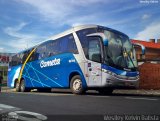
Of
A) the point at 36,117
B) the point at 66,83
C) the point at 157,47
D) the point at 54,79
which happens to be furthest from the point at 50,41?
the point at 157,47

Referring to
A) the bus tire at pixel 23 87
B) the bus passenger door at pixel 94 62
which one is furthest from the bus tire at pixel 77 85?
the bus tire at pixel 23 87

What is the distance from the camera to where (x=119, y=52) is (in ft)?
49.5

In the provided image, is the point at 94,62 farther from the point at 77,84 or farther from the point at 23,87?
the point at 23,87

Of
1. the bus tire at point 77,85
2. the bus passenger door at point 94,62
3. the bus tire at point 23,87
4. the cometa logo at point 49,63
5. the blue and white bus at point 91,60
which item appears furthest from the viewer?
the bus tire at point 23,87

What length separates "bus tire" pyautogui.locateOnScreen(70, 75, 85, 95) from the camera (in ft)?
51.6

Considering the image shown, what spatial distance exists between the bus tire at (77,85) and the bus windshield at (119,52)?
86.5 inches

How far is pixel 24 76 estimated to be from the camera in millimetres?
24141

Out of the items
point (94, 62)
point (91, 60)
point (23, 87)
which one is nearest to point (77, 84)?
point (91, 60)

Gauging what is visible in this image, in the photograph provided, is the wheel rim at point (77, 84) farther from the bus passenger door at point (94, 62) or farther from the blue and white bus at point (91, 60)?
the bus passenger door at point (94, 62)

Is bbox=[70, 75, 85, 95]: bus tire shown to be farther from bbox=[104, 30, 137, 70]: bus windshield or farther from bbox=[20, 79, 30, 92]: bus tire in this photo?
bbox=[20, 79, 30, 92]: bus tire

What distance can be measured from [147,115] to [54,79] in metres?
12.0

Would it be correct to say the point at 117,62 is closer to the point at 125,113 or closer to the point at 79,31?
the point at 79,31

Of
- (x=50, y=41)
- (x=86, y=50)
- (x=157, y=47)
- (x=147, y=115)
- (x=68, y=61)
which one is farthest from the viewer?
(x=157, y=47)

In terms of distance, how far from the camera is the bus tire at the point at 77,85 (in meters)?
15.7
